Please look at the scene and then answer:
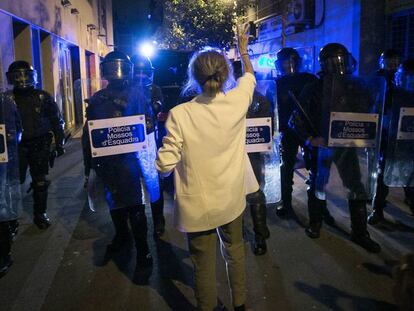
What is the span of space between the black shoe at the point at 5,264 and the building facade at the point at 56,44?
1577mm

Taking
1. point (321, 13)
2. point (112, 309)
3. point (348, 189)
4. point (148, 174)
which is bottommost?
point (112, 309)

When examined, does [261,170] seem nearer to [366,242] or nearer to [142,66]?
[366,242]

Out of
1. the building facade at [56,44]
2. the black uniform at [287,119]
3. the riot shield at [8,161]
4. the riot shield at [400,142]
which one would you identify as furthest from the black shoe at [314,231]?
the riot shield at [8,161]

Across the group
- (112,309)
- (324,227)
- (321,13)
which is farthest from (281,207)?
(321,13)

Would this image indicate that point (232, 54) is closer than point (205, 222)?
No

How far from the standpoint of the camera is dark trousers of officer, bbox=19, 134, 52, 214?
470 cm

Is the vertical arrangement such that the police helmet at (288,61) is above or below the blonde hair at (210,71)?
above

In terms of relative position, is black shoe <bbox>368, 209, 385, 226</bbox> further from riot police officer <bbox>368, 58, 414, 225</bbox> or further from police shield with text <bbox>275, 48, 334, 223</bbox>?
police shield with text <bbox>275, 48, 334, 223</bbox>

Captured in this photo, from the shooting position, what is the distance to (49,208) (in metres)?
5.71

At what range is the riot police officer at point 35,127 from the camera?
4.64 m

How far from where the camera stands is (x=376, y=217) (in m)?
4.74

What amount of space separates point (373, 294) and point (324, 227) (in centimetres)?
151

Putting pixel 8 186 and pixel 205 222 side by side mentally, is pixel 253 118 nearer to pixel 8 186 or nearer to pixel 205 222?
pixel 205 222

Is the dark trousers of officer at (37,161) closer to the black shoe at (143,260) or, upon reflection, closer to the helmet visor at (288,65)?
the black shoe at (143,260)
